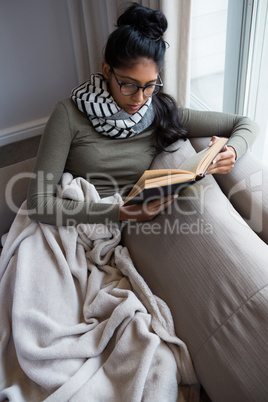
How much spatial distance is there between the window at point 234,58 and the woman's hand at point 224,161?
52 cm

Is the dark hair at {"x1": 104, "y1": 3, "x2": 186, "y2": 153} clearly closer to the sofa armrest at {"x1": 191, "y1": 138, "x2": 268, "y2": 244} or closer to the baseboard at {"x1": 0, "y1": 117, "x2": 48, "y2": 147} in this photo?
the sofa armrest at {"x1": 191, "y1": 138, "x2": 268, "y2": 244}

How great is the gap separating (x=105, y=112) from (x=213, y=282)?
66cm

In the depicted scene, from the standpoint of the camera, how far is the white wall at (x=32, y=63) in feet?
6.59

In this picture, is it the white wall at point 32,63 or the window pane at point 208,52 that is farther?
the white wall at point 32,63

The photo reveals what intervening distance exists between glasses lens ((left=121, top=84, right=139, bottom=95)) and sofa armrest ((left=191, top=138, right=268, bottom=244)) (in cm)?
43

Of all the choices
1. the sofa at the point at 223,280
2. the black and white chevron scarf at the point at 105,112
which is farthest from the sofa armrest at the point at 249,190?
the black and white chevron scarf at the point at 105,112

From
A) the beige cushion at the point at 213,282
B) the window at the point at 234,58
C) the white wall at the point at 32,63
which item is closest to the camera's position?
the beige cushion at the point at 213,282

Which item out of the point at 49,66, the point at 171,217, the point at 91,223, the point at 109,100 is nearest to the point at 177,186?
the point at 171,217

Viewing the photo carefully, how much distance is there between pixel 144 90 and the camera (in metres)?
1.19

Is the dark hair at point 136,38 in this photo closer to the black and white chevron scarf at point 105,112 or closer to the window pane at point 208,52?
the black and white chevron scarf at point 105,112

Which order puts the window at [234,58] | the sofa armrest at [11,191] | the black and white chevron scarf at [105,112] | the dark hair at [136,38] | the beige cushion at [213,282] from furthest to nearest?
the window at [234,58] → the sofa armrest at [11,191] → the black and white chevron scarf at [105,112] → the dark hair at [136,38] → the beige cushion at [213,282]

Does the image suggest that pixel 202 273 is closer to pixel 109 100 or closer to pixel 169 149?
pixel 169 149

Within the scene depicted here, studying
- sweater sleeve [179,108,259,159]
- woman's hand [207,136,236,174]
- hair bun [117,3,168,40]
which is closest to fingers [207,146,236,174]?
woman's hand [207,136,236,174]

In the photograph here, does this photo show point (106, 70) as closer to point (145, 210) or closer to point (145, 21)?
point (145, 21)
